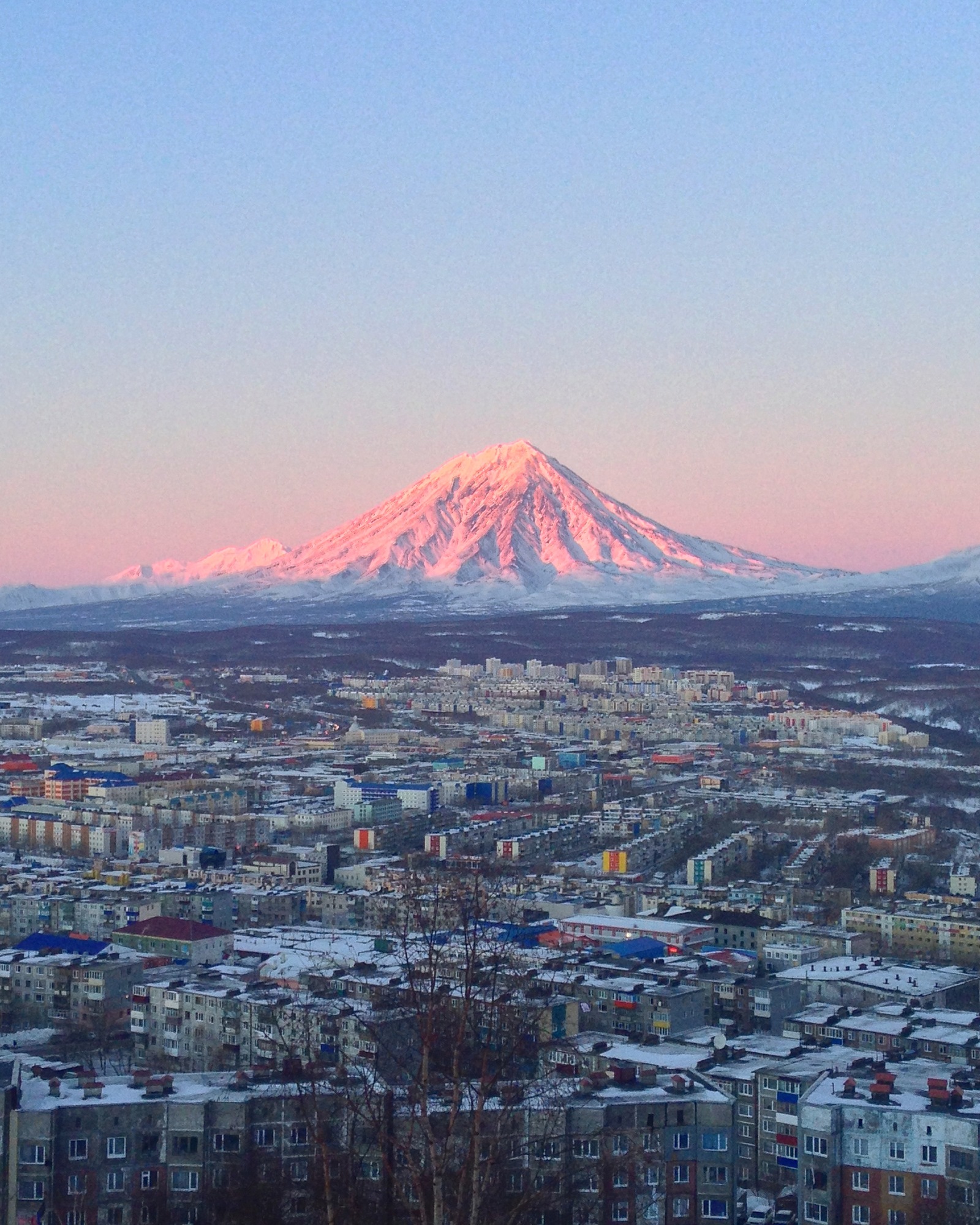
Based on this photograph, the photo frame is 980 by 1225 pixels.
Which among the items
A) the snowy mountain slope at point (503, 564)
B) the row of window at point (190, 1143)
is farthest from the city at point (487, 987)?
the snowy mountain slope at point (503, 564)

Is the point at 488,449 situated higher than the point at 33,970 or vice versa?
the point at 488,449

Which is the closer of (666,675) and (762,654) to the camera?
(666,675)

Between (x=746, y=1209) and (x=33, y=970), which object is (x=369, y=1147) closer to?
(x=746, y=1209)

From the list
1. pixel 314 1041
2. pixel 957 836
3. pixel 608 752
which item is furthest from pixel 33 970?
pixel 608 752

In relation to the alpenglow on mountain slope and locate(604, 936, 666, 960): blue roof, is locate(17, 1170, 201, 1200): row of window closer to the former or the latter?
locate(604, 936, 666, 960): blue roof

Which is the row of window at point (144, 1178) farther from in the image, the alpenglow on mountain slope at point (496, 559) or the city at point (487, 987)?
the alpenglow on mountain slope at point (496, 559)

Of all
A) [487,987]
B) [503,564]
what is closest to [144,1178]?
[487,987]

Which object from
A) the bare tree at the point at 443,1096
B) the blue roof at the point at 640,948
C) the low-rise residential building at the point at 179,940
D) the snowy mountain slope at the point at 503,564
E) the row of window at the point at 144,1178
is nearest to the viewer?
the bare tree at the point at 443,1096
